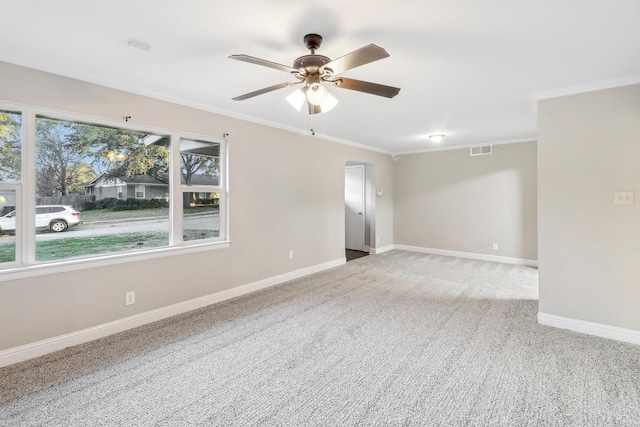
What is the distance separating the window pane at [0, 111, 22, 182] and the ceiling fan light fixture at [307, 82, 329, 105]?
2368 millimetres

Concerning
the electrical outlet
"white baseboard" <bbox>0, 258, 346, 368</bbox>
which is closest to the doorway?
"white baseboard" <bbox>0, 258, 346, 368</bbox>

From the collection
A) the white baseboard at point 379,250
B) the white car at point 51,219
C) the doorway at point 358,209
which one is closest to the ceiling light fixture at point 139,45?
the white car at point 51,219

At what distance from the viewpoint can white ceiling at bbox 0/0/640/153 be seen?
5.59ft

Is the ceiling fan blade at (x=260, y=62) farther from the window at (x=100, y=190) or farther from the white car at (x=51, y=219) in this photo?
the white car at (x=51, y=219)

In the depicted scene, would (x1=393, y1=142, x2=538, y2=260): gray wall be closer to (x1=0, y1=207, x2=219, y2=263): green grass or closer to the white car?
(x1=0, y1=207, x2=219, y2=263): green grass

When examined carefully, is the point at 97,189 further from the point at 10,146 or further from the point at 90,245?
the point at 10,146

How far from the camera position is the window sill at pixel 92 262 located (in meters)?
2.35

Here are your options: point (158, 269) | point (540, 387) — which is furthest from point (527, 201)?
point (158, 269)

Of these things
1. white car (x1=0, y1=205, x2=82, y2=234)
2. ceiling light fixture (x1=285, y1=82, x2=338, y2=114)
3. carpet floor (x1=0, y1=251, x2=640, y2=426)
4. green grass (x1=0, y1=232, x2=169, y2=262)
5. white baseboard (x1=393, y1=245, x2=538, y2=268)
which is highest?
Answer: ceiling light fixture (x1=285, y1=82, x2=338, y2=114)

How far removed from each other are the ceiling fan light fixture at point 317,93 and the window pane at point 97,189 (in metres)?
2.03

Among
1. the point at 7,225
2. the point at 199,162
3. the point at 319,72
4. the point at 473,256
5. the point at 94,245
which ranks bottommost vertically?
the point at 473,256

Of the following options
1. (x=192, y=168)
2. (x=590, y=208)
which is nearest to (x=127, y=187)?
(x=192, y=168)

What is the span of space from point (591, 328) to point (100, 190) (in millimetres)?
4907

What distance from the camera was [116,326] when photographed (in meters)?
2.85
